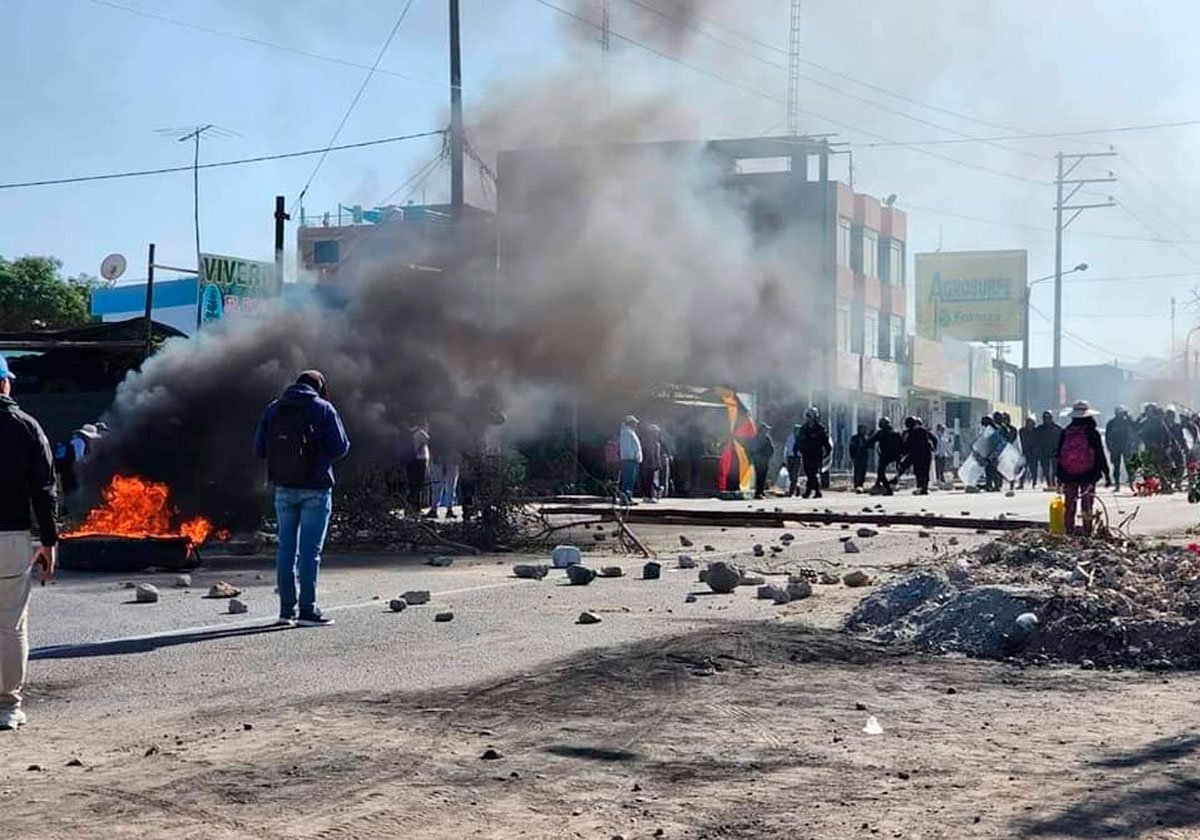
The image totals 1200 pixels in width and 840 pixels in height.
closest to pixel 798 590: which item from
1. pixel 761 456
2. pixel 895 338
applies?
pixel 761 456

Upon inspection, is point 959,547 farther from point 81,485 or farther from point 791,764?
point 791,764

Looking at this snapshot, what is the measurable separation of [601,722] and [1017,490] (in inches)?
1182

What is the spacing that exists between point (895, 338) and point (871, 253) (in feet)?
13.6

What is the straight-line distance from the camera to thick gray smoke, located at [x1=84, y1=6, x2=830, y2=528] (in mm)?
16906

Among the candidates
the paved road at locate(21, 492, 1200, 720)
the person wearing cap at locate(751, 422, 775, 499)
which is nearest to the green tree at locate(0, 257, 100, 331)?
the person wearing cap at locate(751, 422, 775, 499)

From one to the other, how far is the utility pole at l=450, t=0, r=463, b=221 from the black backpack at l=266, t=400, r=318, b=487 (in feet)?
42.7

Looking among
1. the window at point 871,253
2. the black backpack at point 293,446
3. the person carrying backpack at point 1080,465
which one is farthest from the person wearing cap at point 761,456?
the window at point 871,253

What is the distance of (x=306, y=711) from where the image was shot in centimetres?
685

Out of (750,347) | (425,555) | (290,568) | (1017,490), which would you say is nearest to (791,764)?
(290,568)

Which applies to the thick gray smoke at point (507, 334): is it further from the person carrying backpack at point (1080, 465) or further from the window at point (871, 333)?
the window at point (871, 333)

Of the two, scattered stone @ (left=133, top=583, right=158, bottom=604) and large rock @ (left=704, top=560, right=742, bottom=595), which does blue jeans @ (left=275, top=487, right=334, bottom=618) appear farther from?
large rock @ (left=704, top=560, right=742, bottom=595)

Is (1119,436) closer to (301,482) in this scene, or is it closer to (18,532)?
(301,482)

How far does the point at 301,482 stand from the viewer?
10039 millimetres

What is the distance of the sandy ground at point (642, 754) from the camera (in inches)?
195
